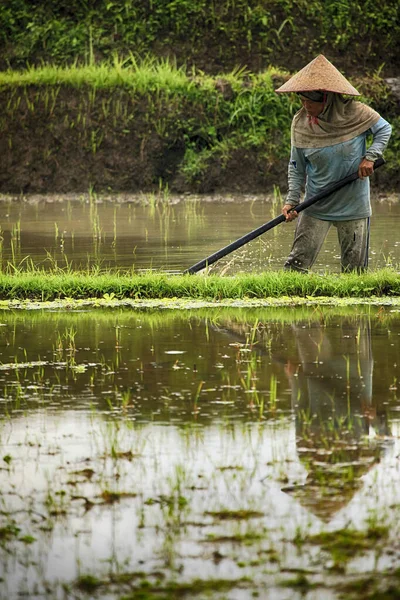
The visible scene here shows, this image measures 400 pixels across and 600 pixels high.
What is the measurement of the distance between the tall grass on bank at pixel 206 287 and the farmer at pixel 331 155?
38 centimetres

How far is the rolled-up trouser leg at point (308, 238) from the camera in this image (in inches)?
336

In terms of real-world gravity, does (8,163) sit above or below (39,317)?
above

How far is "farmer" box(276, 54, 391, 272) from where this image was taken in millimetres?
8289

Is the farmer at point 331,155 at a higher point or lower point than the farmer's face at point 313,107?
lower

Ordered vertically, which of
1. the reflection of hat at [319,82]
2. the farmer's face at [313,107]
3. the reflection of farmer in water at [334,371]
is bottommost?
the reflection of farmer in water at [334,371]

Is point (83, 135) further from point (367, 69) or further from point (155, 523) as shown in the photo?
point (155, 523)

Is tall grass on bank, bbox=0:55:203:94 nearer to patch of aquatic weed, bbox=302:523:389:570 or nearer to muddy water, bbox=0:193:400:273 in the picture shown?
muddy water, bbox=0:193:400:273

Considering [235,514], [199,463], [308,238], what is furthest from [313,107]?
[235,514]

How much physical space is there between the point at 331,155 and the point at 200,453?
473 cm

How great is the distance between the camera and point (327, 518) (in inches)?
132

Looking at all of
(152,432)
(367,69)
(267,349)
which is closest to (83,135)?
(367,69)

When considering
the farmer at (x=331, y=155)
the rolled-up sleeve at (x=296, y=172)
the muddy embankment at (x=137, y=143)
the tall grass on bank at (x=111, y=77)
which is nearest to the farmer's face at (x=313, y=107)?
the farmer at (x=331, y=155)

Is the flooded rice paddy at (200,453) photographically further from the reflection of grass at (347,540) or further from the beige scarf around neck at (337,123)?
the beige scarf around neck at (337,123)

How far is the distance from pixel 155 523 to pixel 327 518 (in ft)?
1.66
